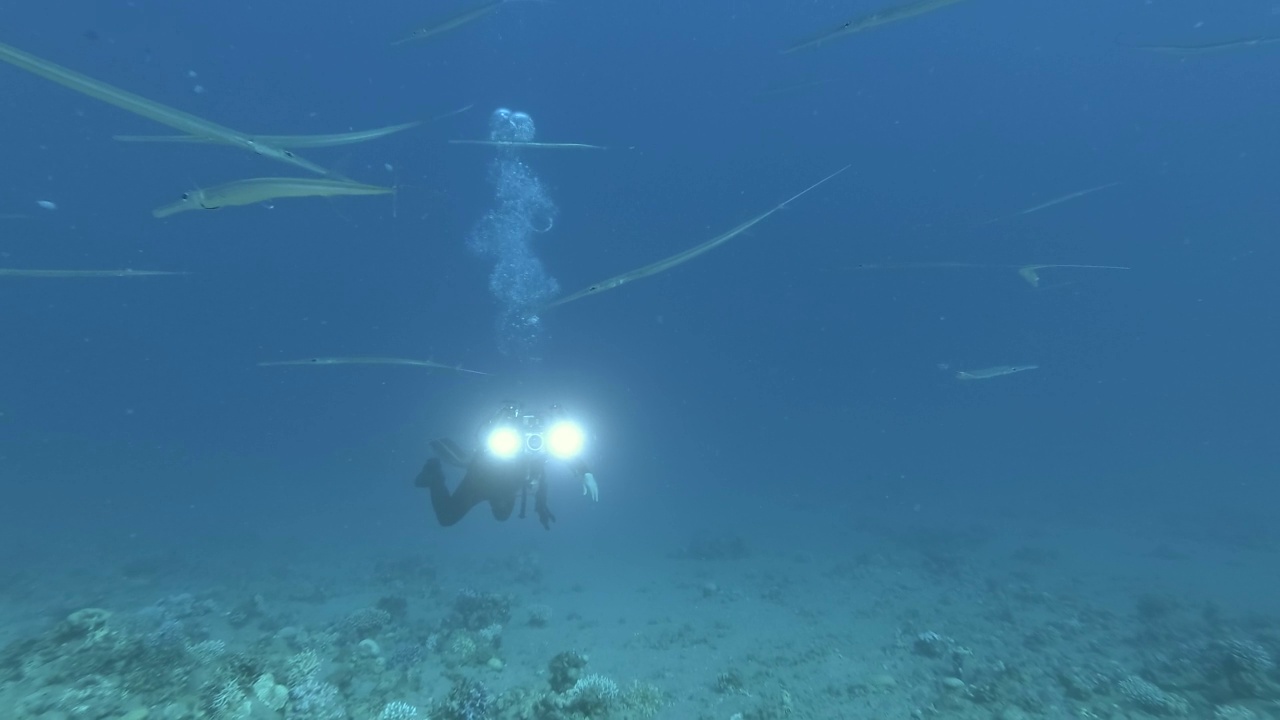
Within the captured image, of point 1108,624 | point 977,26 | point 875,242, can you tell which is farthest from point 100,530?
point 875,242

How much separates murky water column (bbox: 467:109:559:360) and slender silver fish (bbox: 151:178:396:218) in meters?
25.5

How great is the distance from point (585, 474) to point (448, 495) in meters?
3.40

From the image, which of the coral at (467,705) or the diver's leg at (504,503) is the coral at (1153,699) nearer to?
the coral at (467,705)

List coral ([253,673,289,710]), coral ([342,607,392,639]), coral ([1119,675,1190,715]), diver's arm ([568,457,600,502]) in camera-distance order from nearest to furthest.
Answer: coral ([253,673,289,710]), coral ([1119,675,1190,715]), diver's arm ([568,457,600,502]), coral ([342,607,392,639])

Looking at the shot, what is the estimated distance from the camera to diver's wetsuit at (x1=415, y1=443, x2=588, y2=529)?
8.68 m

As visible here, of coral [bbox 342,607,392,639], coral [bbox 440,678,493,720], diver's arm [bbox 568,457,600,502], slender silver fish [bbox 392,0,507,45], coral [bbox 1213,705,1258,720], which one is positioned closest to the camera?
coral [bbox 440,678,493,720]

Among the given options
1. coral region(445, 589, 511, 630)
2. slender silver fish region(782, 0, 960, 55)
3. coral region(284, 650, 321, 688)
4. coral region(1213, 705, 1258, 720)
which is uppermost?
slender silver fish region(782, 0, 960, 55)

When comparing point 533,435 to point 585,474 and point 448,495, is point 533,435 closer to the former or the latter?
point 585,474

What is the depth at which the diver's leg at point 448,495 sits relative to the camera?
955 cm

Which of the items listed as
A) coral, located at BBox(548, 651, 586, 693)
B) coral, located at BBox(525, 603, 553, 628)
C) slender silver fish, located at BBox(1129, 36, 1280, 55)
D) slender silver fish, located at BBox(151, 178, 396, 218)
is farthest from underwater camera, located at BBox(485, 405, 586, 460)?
slender silver fish, located at BBox(1129, 36, 1280, 55)

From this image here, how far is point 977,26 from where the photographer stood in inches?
1524

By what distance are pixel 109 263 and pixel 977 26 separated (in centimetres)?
8224

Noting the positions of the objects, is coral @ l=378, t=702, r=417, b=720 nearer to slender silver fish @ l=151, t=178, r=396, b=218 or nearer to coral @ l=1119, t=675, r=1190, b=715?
slender silver fish @ l=151, t=178, r=396, b=218

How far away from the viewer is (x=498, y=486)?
9258 millimetres
